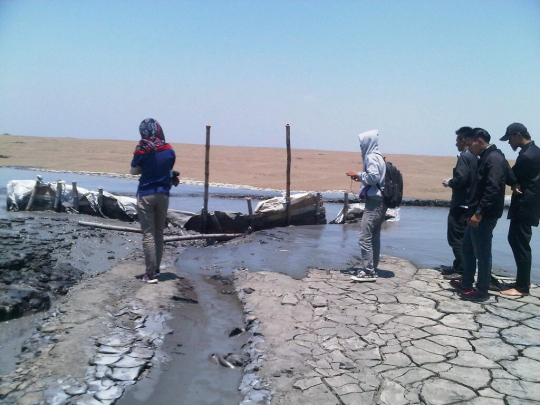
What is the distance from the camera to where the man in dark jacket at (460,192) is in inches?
228

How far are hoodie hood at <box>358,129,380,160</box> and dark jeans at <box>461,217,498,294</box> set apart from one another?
149 centimetres

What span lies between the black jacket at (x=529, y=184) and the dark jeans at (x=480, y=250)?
0.42 meters


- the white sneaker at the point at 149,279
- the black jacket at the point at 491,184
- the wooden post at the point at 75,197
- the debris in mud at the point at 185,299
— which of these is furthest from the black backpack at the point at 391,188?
the wooden post at the point at 75,197

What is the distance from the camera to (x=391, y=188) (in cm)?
583

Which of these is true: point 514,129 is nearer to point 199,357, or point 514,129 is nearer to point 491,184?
point 491,184

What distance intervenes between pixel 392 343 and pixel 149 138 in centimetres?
366

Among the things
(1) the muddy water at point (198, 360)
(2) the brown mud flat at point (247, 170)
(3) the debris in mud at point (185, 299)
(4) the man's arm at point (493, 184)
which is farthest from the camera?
(2) the brown mud flat at point (247, 170)

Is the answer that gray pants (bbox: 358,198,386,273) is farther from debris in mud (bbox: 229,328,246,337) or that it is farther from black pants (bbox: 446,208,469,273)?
debris in mud (bbox: 229,328,246,337)

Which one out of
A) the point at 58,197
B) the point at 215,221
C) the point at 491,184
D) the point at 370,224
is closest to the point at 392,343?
the point at 370,224

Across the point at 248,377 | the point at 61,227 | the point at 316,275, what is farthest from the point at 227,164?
the point at 248,377

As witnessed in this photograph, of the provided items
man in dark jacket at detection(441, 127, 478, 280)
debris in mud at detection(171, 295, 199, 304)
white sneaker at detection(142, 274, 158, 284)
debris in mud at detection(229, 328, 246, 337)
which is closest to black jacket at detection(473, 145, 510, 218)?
man in dark jacket at detection(441, 127, 478, 280)

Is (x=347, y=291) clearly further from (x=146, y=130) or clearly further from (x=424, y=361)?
(x=146, y=130)

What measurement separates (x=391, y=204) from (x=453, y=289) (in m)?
1.31

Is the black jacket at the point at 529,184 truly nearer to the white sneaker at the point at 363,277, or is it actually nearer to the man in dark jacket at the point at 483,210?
the man in dark jacket at the point at 483,210
